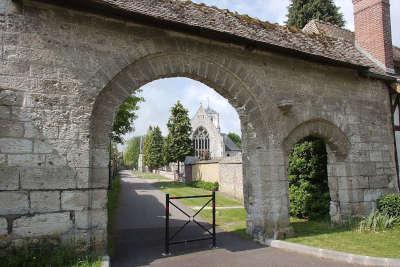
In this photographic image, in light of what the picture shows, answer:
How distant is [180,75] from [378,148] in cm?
667

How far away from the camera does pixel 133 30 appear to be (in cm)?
700

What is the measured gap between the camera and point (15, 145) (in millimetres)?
5723

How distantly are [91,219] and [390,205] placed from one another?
26.5 feet

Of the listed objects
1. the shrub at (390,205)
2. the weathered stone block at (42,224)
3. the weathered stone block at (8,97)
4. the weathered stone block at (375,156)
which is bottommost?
the shrub at (390,205)

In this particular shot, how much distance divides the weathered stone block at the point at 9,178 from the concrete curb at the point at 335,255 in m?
5.46

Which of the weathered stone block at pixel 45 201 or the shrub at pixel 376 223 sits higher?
the weathered stone block at pixel 45 201

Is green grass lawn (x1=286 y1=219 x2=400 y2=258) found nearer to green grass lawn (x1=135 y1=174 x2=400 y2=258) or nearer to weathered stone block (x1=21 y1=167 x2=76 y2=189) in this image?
green grass lawn (x1=135 y1=174 x2=400 y2=258)

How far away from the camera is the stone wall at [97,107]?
578 centimetres

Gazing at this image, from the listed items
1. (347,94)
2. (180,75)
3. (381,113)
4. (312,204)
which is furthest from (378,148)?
(180,75)

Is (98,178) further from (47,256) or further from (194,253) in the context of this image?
(194,253)

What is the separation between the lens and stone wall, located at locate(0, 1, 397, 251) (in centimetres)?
578

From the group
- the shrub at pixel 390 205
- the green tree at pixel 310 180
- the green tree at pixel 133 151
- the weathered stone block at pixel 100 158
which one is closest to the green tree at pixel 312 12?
the green tree at pixel 310 180

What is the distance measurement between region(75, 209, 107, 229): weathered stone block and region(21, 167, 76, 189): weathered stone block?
1.80 ft

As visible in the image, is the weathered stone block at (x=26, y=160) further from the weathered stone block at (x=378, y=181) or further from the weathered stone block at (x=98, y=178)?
the weathered stone block at (x=378, y=181)
